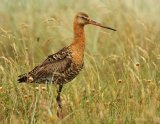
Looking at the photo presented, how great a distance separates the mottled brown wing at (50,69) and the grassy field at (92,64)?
5.2 inches

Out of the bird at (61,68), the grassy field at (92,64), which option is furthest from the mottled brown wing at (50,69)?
the grassy field at (92,64)

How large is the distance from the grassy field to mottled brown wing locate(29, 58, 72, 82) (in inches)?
5.2

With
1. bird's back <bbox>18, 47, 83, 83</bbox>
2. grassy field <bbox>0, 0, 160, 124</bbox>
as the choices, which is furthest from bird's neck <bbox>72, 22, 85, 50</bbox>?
grassy field <bbox>0, 0, 160, 124</bbox>

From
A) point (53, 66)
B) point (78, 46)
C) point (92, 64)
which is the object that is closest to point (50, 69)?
point (53, 66)

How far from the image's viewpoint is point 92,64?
905 cm

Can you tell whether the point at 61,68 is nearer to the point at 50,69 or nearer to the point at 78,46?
the point at 50,69

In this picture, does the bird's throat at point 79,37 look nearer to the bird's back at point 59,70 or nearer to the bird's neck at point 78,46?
the bird's neck at point 78,46

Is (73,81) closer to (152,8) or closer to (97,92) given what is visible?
(97,92)

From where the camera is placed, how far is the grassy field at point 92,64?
6309 mm

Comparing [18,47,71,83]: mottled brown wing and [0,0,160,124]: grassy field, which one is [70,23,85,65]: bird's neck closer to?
[18,47,71,83]: mottled brown wing

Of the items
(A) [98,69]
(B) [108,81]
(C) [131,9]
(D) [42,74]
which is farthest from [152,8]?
(D) [42,74]

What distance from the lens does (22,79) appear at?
7.10m

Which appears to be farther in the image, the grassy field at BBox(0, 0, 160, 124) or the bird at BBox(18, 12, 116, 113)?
the bird at BBox(18, 12, 116, 113)

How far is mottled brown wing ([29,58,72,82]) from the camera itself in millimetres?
7262
